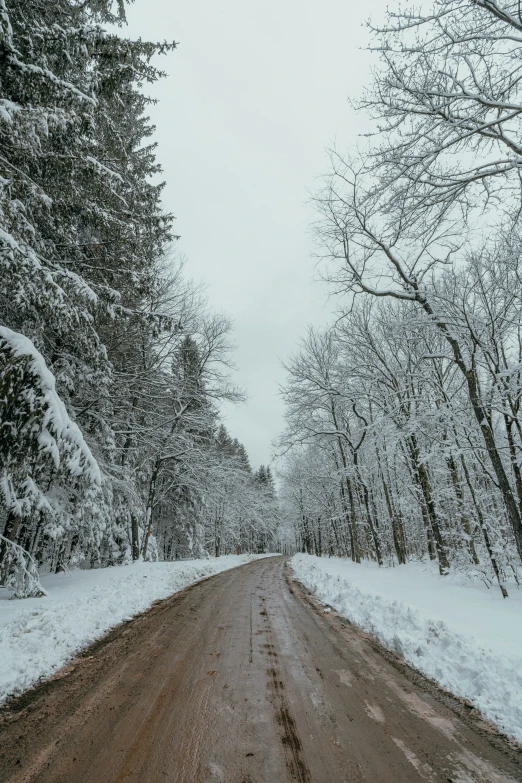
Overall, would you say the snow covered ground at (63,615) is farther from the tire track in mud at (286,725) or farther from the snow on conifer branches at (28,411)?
the tire track in mud at (286,725)

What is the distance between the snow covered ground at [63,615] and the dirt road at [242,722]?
1.16 ft

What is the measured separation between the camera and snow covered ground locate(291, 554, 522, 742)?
3.51 m

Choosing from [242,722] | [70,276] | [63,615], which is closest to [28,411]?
[70,276]

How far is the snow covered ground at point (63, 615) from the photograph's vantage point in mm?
4145

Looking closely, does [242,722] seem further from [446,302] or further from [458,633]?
[446,302]

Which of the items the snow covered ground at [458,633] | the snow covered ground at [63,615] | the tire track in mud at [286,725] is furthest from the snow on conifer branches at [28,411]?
the snow covered ground at [458,633]

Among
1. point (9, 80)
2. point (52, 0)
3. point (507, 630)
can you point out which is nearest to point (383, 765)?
point (507, 630)

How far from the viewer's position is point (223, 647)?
493 cm

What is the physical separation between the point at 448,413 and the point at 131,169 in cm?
1392

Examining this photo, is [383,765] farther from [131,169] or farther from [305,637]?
[131,169]

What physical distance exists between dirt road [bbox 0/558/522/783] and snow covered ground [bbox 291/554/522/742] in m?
0.30

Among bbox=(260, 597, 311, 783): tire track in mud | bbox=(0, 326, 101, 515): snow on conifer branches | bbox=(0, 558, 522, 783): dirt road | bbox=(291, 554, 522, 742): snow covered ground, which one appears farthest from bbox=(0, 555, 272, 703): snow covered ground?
bbox=(291, 554, 522, 742): snow covered ground

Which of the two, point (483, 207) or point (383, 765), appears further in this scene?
point (483, 207)

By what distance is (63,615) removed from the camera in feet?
19.8
